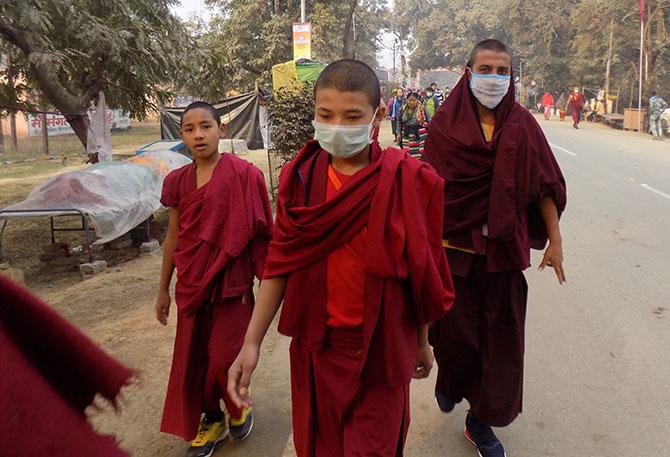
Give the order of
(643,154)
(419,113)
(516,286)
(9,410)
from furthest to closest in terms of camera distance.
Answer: (643,154) → (419,113) → (516,286) → (9,410)

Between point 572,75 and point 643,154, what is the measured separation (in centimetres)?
2448

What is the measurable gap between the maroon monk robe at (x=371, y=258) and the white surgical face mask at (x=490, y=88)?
1013mm

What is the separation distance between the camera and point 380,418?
2.00 meters

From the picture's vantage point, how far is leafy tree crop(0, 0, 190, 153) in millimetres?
6746

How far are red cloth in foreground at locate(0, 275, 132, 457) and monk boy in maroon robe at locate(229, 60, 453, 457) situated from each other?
3.48ft

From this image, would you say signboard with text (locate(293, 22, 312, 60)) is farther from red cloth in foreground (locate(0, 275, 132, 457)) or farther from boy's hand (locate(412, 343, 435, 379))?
red cloth in foreground (locate(0, 275, 132, 457))

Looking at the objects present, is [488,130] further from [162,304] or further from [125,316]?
[125,316]

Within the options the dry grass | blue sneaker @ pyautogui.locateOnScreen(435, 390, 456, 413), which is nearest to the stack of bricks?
blue sneaker @ pyautogui.locateOnScreen(435, 390, 456, 413)

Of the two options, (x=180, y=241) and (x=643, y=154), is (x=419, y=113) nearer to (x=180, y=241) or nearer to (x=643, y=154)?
(x=643, y=154)

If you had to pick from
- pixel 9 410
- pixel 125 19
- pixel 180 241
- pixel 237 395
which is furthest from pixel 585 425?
pixel 125 19

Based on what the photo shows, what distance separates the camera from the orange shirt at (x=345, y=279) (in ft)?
6.40

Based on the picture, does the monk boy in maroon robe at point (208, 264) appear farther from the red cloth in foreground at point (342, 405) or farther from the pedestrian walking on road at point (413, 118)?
the pedestrian walking on road at point (413, 118)

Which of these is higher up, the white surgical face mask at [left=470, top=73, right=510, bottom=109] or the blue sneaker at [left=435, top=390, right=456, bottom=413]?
the white surgical face mask at [left=470, top=73, right=510, bottom=109]

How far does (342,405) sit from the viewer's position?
2.01 meters
